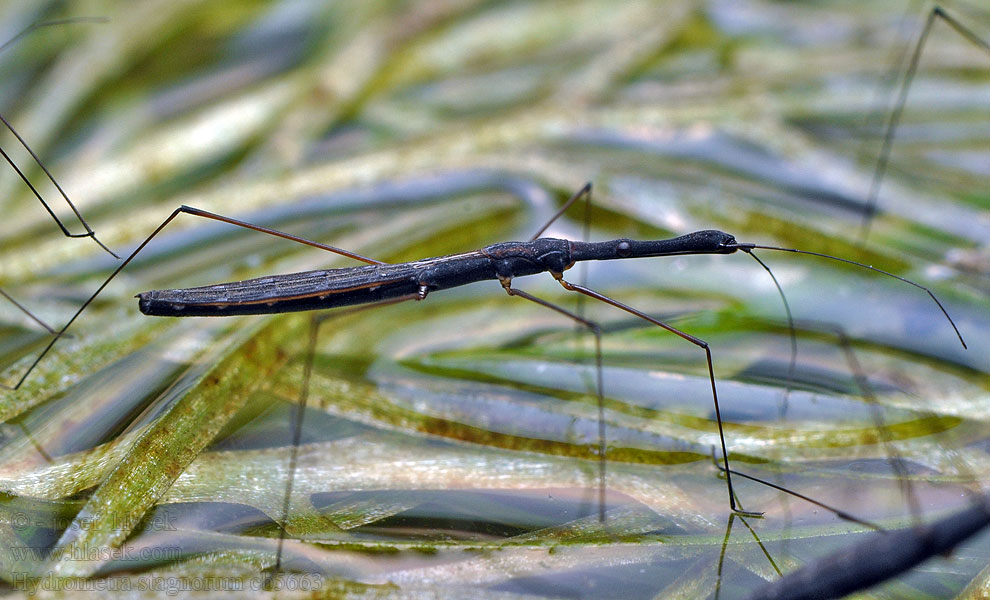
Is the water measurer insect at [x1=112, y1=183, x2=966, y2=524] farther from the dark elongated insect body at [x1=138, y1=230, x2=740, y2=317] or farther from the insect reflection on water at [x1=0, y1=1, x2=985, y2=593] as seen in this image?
the insect reflection on water at [x1=0, y1=1, x2=985, y2=593]

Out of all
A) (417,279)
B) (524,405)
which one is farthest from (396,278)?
(524,405)

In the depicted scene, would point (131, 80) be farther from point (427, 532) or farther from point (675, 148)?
point (427, 532)

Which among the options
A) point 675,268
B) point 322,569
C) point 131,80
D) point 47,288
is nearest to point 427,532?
point 322,569

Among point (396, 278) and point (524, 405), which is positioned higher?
point (396, 278)

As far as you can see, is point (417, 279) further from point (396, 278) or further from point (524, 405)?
point (524, 405)

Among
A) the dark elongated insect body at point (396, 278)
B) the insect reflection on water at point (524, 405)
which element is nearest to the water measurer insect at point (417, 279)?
the dark elongated insect body at point (396, 278)

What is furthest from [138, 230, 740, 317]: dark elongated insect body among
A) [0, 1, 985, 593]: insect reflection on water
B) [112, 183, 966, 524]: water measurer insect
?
[0, 1, 985, 593]: insect reflection on water

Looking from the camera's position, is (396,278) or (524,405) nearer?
(524,405)
